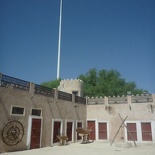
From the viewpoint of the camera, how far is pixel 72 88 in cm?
2584

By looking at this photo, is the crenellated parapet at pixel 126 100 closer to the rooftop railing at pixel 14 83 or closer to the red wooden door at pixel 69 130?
the red wooden door at pixel 69 130

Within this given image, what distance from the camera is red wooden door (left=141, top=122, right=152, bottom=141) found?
1976cm

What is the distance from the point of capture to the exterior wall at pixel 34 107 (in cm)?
1298

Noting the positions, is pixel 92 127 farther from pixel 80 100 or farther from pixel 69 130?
pixel 69 130

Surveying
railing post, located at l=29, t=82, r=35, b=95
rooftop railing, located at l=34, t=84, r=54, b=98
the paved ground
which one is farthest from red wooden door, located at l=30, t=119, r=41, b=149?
rooftop railing, located at l=34, t=84, r=54, b=98

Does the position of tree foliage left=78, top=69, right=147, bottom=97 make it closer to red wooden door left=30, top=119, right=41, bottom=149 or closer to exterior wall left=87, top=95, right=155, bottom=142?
exterior wall left=87, top=95, right=155, bottom=142

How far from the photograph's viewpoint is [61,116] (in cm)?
1850

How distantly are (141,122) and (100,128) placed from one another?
453 cm

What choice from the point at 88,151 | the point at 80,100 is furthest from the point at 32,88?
the point at 80,100

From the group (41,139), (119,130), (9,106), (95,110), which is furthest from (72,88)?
(9,106)

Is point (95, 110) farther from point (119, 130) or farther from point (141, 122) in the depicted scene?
point (141, 122)

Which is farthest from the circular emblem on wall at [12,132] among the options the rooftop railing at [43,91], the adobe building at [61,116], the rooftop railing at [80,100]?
the rooftop railing at [80,100]

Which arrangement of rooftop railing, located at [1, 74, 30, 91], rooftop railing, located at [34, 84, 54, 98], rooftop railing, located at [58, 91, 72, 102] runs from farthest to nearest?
rooftop railing, located at [58, 91, 72, 102], rooftop railing, located at [34, 84, 54, 98], rooftop railing, located at [1, 74, 30, 91]

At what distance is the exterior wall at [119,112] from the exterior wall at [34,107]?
2505 mm
